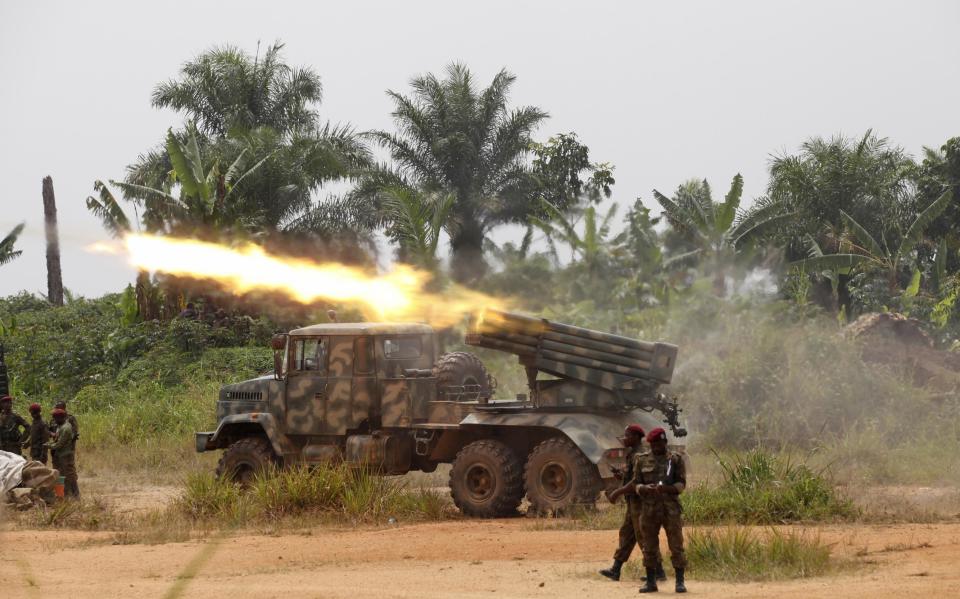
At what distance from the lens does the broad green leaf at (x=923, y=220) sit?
1276 inches

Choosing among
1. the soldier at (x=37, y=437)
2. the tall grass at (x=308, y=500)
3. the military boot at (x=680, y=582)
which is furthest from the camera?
the soldier at (x=37, y=437)

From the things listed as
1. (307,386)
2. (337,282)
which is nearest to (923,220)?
(337,282)

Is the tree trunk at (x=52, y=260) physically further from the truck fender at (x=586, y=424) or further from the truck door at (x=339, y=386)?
the truck fender at (x=586, y=424)

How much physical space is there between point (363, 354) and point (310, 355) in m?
0.77

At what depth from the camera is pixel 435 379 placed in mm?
15211

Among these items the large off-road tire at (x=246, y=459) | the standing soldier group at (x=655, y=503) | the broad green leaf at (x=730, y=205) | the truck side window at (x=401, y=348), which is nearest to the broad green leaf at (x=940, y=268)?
the broad green leaf at (x=730, y=205)

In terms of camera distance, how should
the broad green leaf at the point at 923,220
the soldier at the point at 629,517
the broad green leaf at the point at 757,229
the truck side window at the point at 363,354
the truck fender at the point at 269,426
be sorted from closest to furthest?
the soldier at the point at 629,517 → the truck side window at the point at 363,354 → the truck fender at the point at 269,426 → the broad green leaf at the point at 923,220 → the broad green leaf at the point at 757,229

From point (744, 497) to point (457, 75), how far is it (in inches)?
1128

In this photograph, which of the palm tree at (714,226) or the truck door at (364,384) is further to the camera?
the palm tree at (714,226)

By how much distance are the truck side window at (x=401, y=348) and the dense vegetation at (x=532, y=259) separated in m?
6.75

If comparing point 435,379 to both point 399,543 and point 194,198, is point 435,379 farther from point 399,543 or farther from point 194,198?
point 194,198

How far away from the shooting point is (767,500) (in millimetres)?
12977

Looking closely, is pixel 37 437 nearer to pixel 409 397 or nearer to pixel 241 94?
pixel 409 397

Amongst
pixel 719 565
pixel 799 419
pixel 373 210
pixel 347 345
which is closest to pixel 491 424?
pixel 347 345
